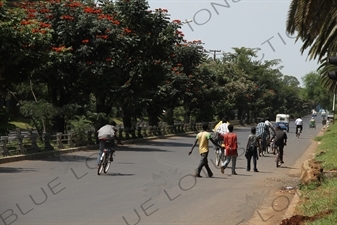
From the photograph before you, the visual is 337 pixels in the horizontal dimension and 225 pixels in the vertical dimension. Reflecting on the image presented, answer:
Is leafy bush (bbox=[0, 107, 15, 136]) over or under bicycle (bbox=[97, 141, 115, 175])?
over

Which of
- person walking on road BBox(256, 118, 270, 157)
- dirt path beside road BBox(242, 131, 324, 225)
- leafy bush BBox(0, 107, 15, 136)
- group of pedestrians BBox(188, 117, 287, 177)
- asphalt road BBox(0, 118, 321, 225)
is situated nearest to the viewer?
asphalt road BBox(0, 118, 321, 225)

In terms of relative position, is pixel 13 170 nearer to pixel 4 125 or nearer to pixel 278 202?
pixel 4 125

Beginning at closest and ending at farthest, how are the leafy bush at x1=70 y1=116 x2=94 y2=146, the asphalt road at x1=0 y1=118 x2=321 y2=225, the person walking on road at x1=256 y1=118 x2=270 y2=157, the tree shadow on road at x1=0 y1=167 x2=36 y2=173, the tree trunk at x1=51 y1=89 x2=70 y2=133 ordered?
the asphalt road at x1=0 y1=118 x2=321 y2=225, the tree shadow on road at x1=0 y1=167 x2=36 y2=173, the person walking on road at x1=256 y1=118 x2=270 y2=157, the leafy bush at x1=70 y1=116 x2=94 y2=146, the tree trunk at x1=51 y1=89 x2=70 y2=133

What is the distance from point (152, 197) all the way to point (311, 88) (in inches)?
5146

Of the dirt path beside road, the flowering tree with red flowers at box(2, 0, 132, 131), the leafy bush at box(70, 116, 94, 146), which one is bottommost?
the dirt path beside road

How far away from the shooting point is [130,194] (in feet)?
43.3

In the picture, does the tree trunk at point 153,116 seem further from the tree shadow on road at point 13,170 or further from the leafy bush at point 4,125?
the tree shadow on road at point 13,170

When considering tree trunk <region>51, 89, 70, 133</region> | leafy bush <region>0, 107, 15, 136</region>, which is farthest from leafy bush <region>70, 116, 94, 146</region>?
leafy bush <region>0, 107, 15, 136</region>

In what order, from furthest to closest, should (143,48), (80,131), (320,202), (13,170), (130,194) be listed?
(143,48) < (80,131) < (13,170) < (130,194) < (320,202)

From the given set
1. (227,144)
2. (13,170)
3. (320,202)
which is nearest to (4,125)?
(13,170)

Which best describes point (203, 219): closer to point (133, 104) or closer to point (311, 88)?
Result: point (133, 104)

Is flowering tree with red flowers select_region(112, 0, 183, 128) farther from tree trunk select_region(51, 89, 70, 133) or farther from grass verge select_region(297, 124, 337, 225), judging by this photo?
grass verge select_region(297, 124, 337, 225)

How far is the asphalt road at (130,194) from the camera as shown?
1041 centimetres

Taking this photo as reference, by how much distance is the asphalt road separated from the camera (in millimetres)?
10414
